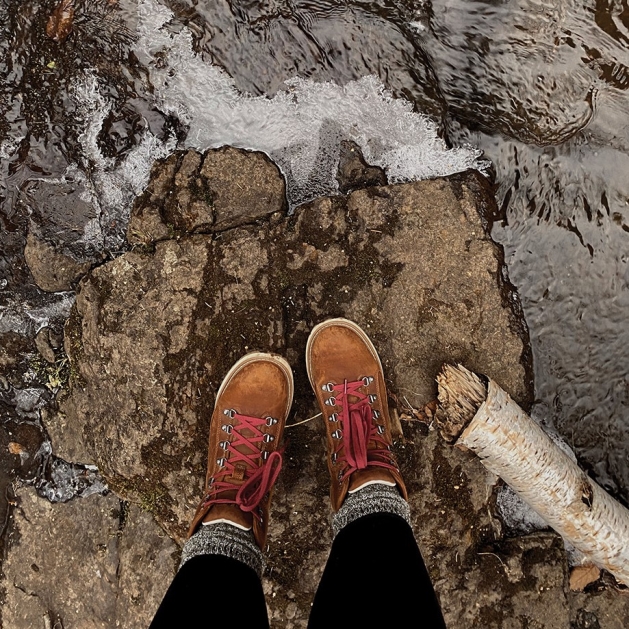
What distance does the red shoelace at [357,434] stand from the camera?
2.43 meters

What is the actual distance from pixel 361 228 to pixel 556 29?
1460 mm

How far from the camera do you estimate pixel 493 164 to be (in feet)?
9.18

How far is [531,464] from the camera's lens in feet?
8.10

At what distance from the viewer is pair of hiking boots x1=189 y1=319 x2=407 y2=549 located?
2500mm

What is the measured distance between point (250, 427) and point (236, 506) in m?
0.40

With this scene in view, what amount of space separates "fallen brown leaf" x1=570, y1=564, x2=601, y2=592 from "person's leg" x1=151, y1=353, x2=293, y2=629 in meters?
1.82

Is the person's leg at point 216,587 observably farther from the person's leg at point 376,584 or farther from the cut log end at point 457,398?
the cut log end at point 457,398

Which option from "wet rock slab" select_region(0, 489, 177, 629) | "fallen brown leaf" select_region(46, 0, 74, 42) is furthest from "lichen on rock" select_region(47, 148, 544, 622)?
"fallen brown leaf" select_region(46, 0, 74, 42)

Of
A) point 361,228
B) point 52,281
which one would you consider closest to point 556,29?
point 361,228

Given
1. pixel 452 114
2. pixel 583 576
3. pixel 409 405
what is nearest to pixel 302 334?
pixel 409 405

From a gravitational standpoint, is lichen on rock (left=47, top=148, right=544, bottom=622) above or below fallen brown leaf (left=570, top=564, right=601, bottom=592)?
above

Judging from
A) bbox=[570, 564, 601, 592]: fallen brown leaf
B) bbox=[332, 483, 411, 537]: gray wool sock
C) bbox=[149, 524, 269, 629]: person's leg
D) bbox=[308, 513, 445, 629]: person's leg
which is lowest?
bbox=[570, 564, 601, 592]: fallen brown leaf

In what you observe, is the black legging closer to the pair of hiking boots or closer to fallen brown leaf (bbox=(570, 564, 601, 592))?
the pair of hiking boots

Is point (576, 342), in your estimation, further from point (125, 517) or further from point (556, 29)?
point (125, 517)
